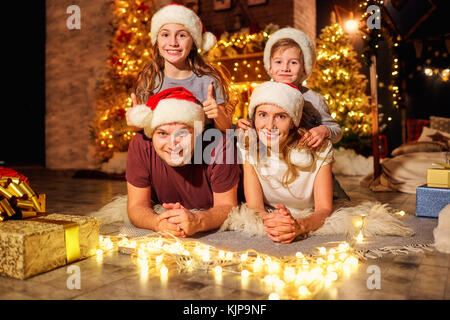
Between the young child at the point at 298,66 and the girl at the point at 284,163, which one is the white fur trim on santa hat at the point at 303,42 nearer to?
the young child at the point at 298,66

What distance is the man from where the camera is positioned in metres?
2.09

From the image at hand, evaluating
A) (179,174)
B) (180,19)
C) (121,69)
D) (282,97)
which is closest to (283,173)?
(282,97)

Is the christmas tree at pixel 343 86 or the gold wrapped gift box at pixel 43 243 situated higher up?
the christmas tree at pixel 343 86

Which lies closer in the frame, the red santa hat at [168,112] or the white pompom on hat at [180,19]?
the red santa hat at [168,112]

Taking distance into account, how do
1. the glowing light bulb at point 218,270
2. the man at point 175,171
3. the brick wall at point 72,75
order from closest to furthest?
1. the glowing light bulb at point 218,270
2. the man at point 175,171
3. the brick wall at point 72,75

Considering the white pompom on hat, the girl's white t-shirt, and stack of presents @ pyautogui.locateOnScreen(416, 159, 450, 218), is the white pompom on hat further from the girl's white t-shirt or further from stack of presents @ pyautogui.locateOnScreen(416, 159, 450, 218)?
stack of presents @ pyautogui.locateOnScreen(416, 159, 450, 218)

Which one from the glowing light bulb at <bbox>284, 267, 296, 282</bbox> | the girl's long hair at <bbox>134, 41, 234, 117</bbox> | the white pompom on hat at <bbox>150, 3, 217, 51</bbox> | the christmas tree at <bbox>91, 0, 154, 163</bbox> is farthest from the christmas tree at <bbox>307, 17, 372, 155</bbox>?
the glowing light bulb at <bbox>284, 267, 296, 282</bbox>

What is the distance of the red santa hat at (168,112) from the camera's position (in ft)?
6.86

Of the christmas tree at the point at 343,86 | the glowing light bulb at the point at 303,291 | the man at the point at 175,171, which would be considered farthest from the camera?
the christmas tree at the point at 343,86

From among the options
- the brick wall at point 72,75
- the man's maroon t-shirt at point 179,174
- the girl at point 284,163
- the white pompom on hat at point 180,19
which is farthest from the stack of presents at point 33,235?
the brick wall at point 72,75

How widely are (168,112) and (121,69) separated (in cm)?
438

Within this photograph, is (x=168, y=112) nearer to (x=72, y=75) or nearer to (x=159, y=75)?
(x=159, y=75)

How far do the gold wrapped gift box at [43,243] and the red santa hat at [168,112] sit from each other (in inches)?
23.1
